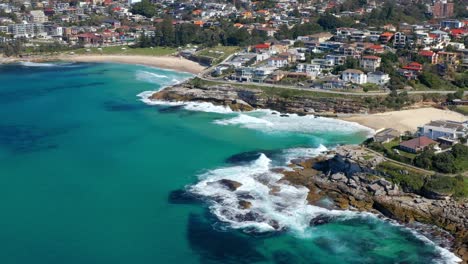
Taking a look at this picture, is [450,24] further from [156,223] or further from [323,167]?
[156,223]

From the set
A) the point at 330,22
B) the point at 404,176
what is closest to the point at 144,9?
the point at 330,22

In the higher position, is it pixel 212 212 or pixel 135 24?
pixel 135 24

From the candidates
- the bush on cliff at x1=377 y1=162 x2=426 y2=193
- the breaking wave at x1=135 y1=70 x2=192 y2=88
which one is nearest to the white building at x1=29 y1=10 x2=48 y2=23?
the breaking wave at x1=135 y1=70 x2=192 y2=88

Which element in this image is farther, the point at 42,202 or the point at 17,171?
the point at 17,171

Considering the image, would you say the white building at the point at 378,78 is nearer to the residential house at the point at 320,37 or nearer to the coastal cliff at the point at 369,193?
the residential house at the point at 320,37

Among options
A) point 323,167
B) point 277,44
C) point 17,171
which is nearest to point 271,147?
point 323,167

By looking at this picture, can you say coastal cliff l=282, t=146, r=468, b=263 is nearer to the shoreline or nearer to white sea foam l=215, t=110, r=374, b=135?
white sea foam l=215, t=110, r=374, b=135

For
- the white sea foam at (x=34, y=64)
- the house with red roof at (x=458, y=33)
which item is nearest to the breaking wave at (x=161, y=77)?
the white sea foam at (x=34, y=64)
